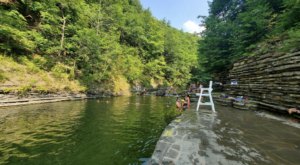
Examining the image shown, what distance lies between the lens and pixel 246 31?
14719 mm

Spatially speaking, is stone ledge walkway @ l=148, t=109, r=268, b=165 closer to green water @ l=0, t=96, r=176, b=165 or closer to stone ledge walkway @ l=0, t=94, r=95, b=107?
green water @ l=0, t=96, r=176, b=165

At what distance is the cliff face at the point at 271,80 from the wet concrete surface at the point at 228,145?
2212 mm

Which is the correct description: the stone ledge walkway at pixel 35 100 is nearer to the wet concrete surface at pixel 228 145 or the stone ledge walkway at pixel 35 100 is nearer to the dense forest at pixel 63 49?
the dense forest at pixel 63 49

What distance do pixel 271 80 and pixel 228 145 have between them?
22.5 ft

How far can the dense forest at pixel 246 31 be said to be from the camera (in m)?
10.3

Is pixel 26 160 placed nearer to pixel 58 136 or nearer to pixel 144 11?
pixel 58 136

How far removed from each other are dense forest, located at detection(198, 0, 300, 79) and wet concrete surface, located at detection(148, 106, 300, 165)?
481cm

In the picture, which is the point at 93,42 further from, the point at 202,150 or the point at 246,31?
the point at 202,150

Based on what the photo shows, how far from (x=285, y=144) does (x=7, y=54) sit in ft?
67.2

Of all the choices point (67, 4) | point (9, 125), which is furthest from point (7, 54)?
point (9, 125)

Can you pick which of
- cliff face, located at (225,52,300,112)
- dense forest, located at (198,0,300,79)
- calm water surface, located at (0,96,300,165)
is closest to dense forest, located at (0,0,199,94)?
calm water surface, located at (0,96,300,165)

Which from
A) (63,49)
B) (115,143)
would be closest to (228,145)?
(115,143)

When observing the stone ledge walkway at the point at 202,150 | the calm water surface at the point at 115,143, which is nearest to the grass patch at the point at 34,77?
→ the calm water surface at the point at 115,143

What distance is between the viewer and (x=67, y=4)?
21609mm
